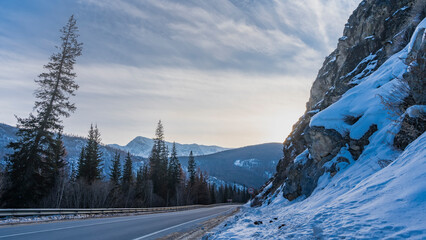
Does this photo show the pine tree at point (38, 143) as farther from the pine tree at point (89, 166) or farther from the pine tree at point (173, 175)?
the pine tree at point (173, 175)

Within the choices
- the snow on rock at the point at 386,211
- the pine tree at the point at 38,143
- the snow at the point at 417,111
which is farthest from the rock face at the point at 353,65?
the pine tree at the point at 38,143

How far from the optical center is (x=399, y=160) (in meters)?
5.79

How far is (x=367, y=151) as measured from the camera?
37.4 ft

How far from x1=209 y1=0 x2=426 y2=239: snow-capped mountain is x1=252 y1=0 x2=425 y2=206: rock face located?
0.26ft

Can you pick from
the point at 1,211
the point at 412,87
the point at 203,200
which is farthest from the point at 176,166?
the point at 412,87

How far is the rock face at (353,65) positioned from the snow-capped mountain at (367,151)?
0.08 m

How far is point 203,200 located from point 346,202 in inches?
2839

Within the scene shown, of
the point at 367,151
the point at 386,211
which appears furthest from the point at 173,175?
the point at 386,211

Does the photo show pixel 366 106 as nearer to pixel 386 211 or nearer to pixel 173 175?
pixel 386 211

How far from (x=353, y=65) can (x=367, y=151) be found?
676 inches

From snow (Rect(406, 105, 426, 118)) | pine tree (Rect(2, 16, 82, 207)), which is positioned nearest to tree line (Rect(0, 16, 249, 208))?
pine tree (Rect(2, 16, 82, 207))

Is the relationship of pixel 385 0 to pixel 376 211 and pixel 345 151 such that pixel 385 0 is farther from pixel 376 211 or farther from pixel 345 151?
pixel 376 211

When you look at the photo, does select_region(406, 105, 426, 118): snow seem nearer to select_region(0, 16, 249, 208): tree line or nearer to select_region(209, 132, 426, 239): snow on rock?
select_region(209, 132, 426, 239): snow on rock

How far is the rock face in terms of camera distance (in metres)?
14.6
